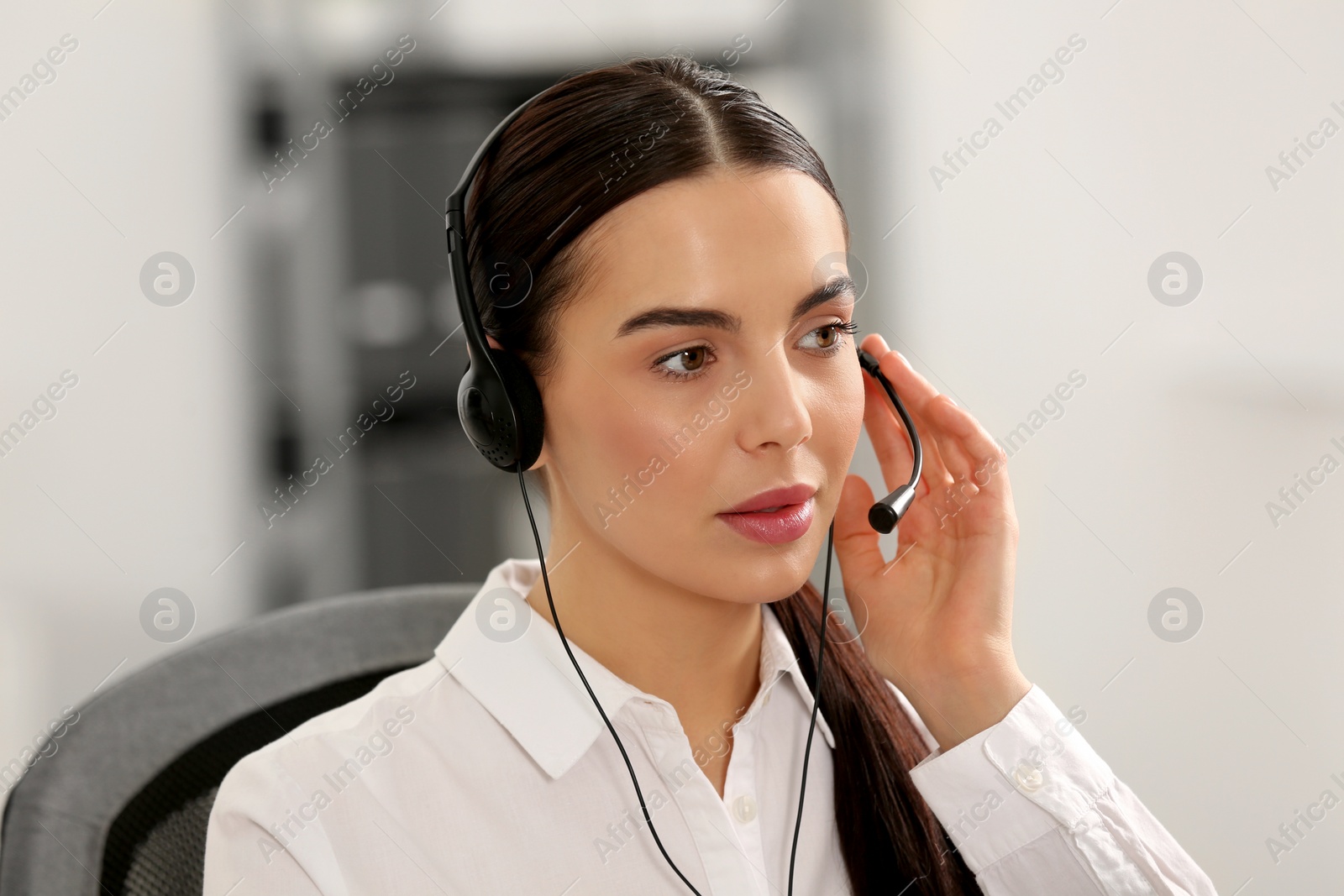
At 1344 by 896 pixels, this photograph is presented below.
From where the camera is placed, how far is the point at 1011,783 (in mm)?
1012

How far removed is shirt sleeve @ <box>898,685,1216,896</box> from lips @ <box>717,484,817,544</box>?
28cm

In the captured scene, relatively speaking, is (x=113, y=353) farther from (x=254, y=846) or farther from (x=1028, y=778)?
(x=1028, y=778)

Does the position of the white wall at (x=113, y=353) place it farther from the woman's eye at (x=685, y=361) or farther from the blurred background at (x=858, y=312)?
the woman's eye at (x=685, y=361)

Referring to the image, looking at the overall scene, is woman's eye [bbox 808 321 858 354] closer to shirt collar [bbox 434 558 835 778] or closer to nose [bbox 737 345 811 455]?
nose [bbox 737 345 811 455]

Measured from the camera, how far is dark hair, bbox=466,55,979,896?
993mm

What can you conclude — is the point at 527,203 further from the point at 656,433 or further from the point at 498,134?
the point at 656,433

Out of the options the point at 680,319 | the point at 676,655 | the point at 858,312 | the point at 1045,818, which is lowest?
the point at 1045,818

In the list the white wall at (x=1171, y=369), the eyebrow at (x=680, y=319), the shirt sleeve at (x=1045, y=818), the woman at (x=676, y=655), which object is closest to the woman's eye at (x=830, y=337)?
the woman at (x=676, y=655)

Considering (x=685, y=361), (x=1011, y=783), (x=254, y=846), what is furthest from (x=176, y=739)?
(x=1011, y=783)

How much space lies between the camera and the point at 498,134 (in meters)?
1.06

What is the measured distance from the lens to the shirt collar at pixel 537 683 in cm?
100

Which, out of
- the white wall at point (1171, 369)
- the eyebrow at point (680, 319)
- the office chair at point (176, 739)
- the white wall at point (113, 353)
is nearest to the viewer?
the office chair at point (176, 739)

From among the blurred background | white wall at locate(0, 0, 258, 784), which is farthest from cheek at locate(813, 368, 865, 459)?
white wall at locate(0, 0, 258, 784)

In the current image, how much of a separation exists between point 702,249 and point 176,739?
65 cm
